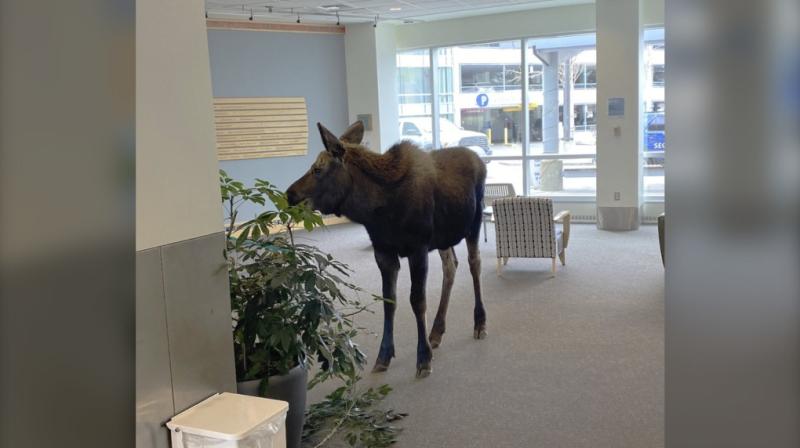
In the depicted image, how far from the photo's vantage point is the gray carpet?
3943 millimetres

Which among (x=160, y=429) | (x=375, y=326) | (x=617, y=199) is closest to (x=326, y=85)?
(x=617, y=199)

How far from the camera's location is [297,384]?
3334 millimetres

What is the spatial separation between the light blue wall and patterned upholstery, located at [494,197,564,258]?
4601mm

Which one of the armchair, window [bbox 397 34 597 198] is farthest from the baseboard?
the armchair

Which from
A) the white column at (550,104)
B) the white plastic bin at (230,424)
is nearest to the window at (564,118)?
the white column at (550,104)

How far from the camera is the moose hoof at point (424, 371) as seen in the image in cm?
489

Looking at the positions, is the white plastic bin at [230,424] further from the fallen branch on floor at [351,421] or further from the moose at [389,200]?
the moose at [389,200]

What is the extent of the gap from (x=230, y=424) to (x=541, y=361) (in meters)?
3.15

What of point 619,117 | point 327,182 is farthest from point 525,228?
point 619,117

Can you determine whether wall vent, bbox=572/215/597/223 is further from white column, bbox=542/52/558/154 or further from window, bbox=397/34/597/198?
white column, bbox=542/52/558/154

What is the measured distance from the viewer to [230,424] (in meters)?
2.36

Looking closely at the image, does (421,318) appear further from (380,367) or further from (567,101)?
(567,101)

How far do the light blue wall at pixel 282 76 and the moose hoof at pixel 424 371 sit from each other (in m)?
6.39
